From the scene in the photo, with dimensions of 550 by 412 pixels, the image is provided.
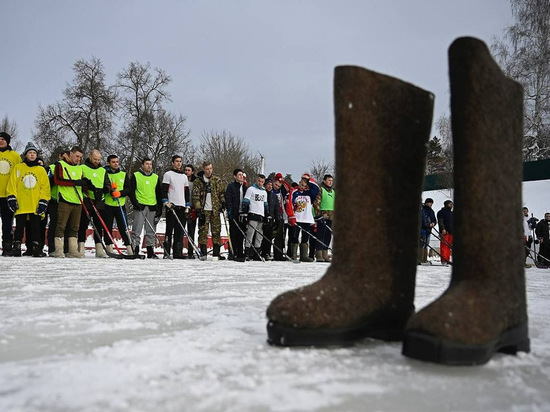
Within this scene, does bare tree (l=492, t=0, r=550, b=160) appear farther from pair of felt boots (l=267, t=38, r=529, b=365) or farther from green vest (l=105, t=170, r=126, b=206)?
pair of felt boots (l=267, t=38, r=529, b=365)

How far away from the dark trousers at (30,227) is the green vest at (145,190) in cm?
155

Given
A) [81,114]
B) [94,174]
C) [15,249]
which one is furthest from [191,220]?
[81,114]

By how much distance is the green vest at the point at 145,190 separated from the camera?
797 cm

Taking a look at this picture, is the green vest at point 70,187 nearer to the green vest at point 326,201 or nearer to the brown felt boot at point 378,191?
the green vest at point 326,201

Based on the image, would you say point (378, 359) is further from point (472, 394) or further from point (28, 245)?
point (28, 245)

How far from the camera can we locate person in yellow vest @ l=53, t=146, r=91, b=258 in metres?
7.08

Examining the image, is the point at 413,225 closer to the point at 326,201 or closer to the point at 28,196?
the point at 28,196

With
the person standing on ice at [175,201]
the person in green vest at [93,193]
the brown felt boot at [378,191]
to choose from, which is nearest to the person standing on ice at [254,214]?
the person standing on ice at [175,201]

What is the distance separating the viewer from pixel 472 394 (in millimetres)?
832

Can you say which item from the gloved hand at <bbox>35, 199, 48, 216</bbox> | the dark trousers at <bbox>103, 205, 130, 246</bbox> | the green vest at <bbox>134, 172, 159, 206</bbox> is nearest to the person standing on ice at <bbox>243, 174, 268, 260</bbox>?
the green vest at <bbox>134, 172, 159, 206</bbox>

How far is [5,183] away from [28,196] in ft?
1.73

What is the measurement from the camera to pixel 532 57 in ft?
71.9

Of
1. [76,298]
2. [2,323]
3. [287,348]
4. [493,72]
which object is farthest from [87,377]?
[76,298]

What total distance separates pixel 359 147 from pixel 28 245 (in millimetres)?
7097
